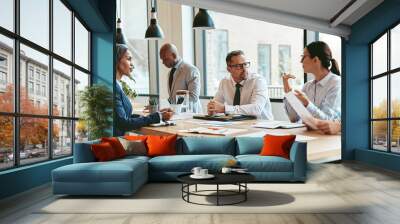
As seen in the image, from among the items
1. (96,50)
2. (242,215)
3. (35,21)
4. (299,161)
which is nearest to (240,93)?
(96,50)

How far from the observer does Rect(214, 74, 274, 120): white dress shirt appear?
1027 centimetres

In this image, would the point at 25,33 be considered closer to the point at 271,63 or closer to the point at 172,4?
the point at 172,4

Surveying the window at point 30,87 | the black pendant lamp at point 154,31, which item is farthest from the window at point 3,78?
the black pendant lamp at point 154,31

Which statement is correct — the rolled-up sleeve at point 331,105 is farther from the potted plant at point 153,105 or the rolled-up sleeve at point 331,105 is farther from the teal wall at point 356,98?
the potted plant at point 153,105

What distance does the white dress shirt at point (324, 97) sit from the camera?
34.1ft

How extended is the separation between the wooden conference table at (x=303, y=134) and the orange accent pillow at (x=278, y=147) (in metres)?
2.19

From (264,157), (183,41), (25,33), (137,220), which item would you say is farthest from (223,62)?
(137,220)

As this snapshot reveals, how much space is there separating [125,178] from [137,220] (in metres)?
1.29

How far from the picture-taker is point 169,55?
10.6m

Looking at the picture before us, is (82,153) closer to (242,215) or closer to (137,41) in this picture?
(242,215)

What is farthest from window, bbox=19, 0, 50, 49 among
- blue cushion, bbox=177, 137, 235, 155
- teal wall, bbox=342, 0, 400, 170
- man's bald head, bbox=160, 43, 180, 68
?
teal wall, bbox=342, 0, 400, 170

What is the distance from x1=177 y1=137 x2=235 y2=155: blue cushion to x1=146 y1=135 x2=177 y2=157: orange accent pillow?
0.22 meters

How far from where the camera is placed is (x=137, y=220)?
14.4 feet

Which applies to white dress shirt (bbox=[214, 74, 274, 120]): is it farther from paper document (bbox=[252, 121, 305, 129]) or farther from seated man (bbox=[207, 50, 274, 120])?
paper document (bbox=[252, 121, 305, 129])
